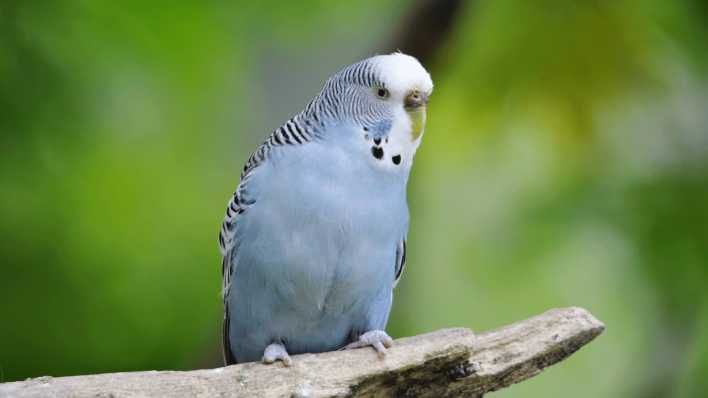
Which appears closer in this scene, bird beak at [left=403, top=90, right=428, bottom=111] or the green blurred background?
bird beak at [left=403, top=90, right=428, bottom=111]

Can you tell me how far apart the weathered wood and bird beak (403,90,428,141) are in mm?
960

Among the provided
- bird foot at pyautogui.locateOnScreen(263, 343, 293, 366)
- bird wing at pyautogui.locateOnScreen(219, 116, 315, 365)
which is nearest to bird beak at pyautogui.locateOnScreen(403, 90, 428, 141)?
bird wing at pyautogui.locateOnScreen(219, 116, 315, 365)

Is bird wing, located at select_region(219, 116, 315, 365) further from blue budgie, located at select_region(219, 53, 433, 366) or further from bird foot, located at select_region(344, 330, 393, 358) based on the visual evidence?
bird foot, located at select_region(344, 330, 393, 358)

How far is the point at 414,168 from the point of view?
6938 millimetres

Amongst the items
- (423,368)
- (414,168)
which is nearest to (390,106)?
(423,368)

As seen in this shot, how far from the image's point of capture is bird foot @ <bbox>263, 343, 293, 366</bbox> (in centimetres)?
396

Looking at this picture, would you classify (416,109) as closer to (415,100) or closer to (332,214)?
(415,100)

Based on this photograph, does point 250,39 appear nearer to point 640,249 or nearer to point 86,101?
point 86,101

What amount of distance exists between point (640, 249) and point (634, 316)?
0.84 metres

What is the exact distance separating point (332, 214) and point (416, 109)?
2.10 ft

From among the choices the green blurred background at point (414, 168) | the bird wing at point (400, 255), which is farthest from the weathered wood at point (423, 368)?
the green blurred background at point (414, 168)

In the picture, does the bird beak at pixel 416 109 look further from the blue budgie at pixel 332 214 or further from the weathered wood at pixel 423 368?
the weathered wood at pixel 423 368

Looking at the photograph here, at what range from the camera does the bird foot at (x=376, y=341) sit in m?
3.93

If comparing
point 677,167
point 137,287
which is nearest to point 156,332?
point 137,287
